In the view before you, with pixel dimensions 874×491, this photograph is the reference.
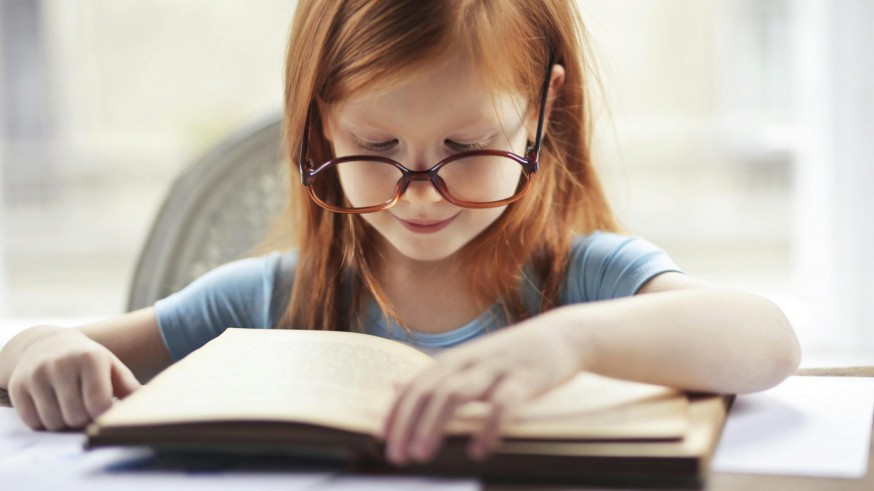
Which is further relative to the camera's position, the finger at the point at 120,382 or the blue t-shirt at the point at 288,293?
the blue t-shirt at the point at 288,293

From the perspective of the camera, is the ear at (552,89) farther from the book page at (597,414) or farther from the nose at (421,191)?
the book page at (597,414)

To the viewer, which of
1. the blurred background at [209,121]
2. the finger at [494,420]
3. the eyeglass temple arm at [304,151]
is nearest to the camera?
the finger at [494,420]

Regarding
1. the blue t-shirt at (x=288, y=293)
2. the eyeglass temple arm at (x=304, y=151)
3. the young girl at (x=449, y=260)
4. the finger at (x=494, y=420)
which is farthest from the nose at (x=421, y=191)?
the finger at (x=494, y=420)

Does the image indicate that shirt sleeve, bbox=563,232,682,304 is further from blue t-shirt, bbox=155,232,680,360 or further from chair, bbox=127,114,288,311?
chair, bbox=127,114,288,311

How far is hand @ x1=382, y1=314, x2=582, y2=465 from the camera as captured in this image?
20.1 inches

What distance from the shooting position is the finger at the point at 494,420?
1.66ft

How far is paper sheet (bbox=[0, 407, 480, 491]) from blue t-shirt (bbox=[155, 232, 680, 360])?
1.43 feet

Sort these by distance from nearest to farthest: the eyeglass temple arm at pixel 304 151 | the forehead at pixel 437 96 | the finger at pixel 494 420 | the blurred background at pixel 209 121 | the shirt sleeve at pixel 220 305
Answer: the finger at pixel 494 420 < the forehead at pixel 437 96 < the eyeglass temple arm at pixel 304 151 < the shirt sleeve at pixel 220 305 < the blurred background at pixel 209 121

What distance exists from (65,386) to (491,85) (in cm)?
42

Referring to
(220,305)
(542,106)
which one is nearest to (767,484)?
(542,106)

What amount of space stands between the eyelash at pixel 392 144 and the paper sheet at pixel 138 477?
1.16 ft

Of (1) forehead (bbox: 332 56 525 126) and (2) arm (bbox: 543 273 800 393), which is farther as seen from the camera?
(1) forehead (bbox: 332 56 525 126)

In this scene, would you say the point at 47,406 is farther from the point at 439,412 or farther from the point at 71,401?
the point at 439,412

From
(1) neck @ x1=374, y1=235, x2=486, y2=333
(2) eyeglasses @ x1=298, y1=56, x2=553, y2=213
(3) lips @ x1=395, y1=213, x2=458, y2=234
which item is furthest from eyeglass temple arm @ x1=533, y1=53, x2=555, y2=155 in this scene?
(1) neck @ x1=374, y1=235, x2=486, y2=333
